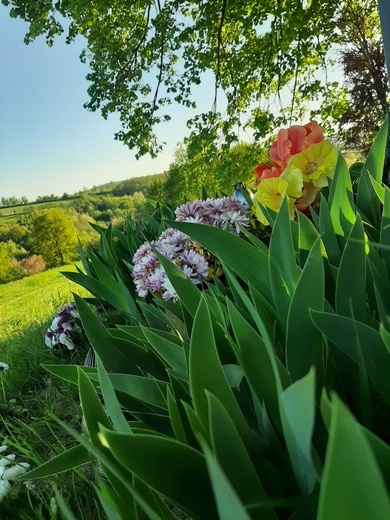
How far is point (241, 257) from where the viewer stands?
22.4 inches

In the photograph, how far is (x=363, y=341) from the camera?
34 centimetres

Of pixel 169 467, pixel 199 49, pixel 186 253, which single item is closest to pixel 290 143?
pixel 186 253

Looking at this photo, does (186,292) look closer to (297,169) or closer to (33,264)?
A: (297,169)

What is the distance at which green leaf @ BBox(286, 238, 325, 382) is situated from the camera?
0.37m

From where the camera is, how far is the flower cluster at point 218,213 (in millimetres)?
1235

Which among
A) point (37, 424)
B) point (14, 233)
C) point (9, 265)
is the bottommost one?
point (37, 424)

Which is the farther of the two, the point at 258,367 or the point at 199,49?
the point at 199,49

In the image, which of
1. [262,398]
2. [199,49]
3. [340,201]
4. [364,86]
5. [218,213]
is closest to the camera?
[262,398]

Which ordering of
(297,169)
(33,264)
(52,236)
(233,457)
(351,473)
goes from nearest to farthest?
(351,473)
(233,457)
(297,169)
(33,264)
(52,236)

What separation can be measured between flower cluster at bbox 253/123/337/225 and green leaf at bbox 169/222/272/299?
0.46m

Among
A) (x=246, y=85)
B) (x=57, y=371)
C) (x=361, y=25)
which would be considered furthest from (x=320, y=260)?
(x=361, y=25)

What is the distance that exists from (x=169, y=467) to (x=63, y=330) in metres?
1.55

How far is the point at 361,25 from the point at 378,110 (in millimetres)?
1865

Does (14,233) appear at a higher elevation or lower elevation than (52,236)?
higher
